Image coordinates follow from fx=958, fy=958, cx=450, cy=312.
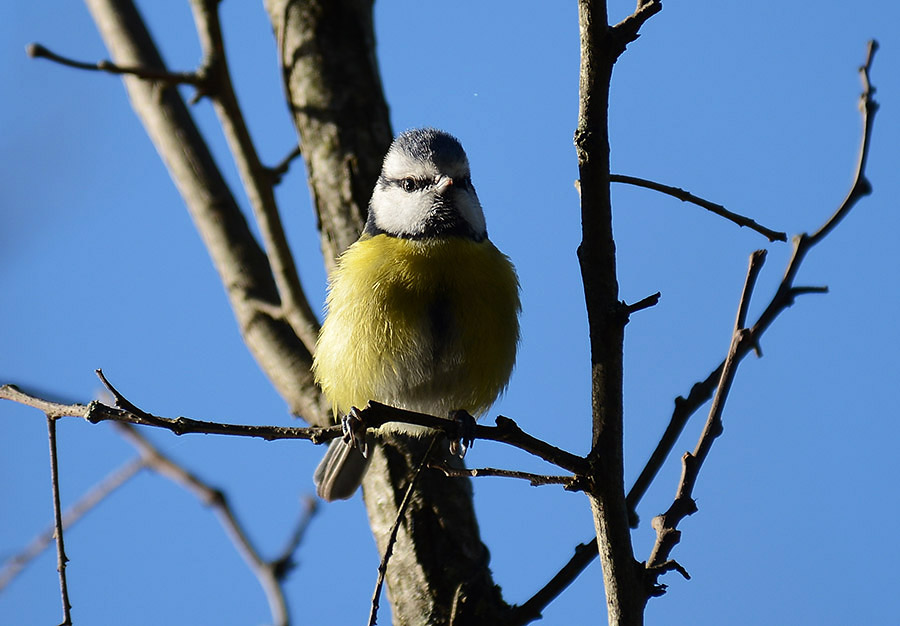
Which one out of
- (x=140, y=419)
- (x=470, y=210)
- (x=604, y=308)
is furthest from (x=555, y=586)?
(x=470, y=210)

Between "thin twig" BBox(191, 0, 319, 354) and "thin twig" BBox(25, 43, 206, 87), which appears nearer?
"thin twig" BBox(25, 43, 206, 87)

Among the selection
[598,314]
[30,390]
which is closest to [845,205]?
[598,314]

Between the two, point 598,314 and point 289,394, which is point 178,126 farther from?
point 598,314

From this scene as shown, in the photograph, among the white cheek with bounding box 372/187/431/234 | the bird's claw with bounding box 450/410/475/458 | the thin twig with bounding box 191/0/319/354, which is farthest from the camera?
the thin twig with bounding box 191/0/319/354

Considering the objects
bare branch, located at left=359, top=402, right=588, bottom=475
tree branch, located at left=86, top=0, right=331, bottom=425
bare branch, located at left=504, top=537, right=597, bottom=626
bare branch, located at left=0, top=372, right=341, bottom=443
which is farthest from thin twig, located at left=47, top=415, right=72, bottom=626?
tree branch, located at left=86, top=0, right=331, bottom=425

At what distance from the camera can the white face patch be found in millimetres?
3070

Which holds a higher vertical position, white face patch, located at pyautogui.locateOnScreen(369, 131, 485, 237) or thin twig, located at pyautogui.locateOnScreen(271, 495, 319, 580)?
white face patch, located at pyautogui.locateOnScreen(369, 131, 485, 237)

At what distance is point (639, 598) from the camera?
1.84m

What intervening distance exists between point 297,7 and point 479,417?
5.72 feet

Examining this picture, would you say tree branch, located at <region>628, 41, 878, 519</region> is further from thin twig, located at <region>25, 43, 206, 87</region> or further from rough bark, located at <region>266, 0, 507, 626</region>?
thin twig, located at <region>25, 43, 206, 87</region>

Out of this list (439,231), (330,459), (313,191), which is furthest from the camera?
(313,191)

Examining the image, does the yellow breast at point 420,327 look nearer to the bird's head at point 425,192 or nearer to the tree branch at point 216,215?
the bird's head at point 425,192

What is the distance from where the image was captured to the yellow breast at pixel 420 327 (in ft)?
9.02

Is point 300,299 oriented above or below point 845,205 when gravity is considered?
above
